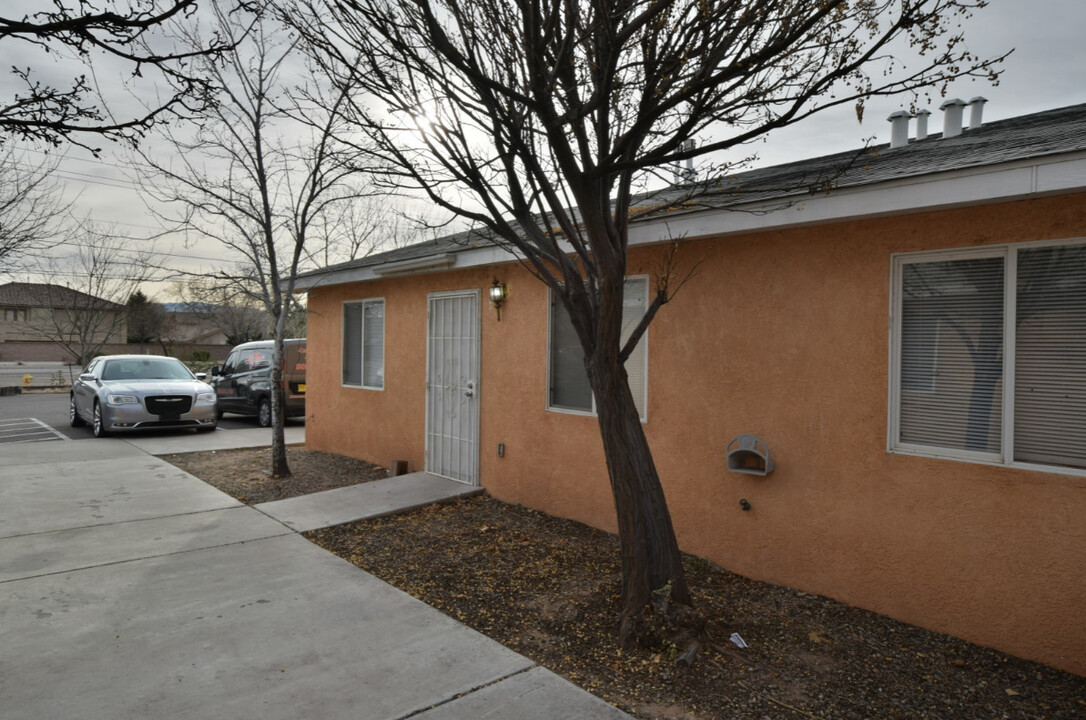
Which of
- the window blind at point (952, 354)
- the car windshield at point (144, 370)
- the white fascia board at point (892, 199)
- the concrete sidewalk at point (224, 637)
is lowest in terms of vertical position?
the concrete sidewalk at point (224, 637)

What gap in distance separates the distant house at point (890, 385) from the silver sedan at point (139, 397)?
8.99 metres

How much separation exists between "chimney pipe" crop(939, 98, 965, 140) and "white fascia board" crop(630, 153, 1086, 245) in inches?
89.1

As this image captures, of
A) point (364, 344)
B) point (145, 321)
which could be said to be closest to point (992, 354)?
point (364, 344)

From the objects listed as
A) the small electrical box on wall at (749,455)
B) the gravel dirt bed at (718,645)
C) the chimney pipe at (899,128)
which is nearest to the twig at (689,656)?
the gravel dirt bed at (718,645)

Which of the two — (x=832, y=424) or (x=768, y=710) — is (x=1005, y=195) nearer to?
(x=832, y=424)

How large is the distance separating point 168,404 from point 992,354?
41.8 ft

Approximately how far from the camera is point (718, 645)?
3.73 metres

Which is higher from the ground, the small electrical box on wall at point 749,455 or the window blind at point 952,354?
the window blind at point 952,354

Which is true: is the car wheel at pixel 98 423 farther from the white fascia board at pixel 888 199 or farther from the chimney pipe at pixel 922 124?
the chimney pipe at pixel 922 124

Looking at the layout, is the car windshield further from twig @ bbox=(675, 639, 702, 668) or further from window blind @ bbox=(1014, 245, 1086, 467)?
window blind @ bbox=(1014, 245, 1086, 467)

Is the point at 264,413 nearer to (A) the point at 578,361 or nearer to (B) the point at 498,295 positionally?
(B) the point at 498,295

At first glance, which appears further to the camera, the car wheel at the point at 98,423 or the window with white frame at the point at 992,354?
the car wheel at the point at 98,423

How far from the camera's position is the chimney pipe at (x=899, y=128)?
19.1 ft

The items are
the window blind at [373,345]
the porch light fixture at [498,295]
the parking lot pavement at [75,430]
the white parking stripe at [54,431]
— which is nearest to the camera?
the porch light fixture at [498,295]
